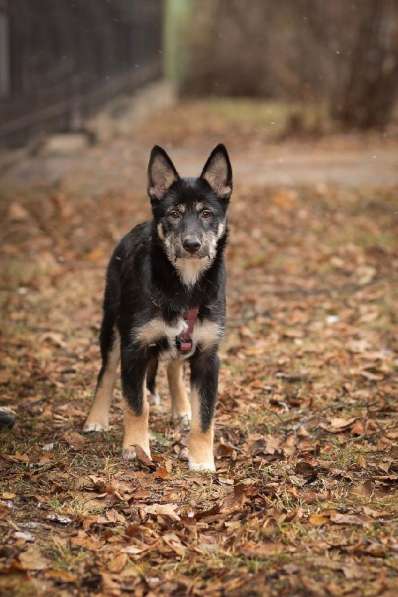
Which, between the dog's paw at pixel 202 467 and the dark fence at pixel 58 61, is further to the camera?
the dark fence at pixel 58 61

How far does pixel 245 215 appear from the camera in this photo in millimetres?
12578

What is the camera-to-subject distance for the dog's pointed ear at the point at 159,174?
17.8ft

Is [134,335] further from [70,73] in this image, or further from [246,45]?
[246,45]

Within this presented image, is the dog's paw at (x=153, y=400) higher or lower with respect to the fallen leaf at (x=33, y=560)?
lower

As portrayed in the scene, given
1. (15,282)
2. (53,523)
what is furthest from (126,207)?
(53,523)

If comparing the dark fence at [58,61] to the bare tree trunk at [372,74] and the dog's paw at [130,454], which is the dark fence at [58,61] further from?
the dog's paw at [130,454]

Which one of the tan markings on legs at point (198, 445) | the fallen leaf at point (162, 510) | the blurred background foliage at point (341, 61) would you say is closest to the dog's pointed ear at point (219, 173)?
the tan markings on legs at point (198, 445)

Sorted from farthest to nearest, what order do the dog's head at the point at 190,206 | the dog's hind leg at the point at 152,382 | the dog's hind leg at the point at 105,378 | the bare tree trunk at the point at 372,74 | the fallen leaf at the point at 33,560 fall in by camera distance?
the bare tree trunk at the point at 372,74, the dog's hind leg at the point at 152,382, the dog's hind leg at the point at 105,378, the dog's head at the point at 190,206, the fallen leaf at the point at 33,560

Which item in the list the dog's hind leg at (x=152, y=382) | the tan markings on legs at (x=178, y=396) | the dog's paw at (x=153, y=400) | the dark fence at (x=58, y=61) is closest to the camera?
the dog's hind leg at (x=152, y=382)

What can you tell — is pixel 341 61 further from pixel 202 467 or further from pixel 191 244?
pixel 202 467

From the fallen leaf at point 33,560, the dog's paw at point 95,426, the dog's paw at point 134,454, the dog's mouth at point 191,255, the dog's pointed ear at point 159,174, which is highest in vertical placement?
the dog's pointed ear at point 159,174

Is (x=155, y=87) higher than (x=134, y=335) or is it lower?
lower

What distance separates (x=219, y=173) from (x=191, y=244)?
58cm

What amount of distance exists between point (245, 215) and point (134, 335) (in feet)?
24.5
